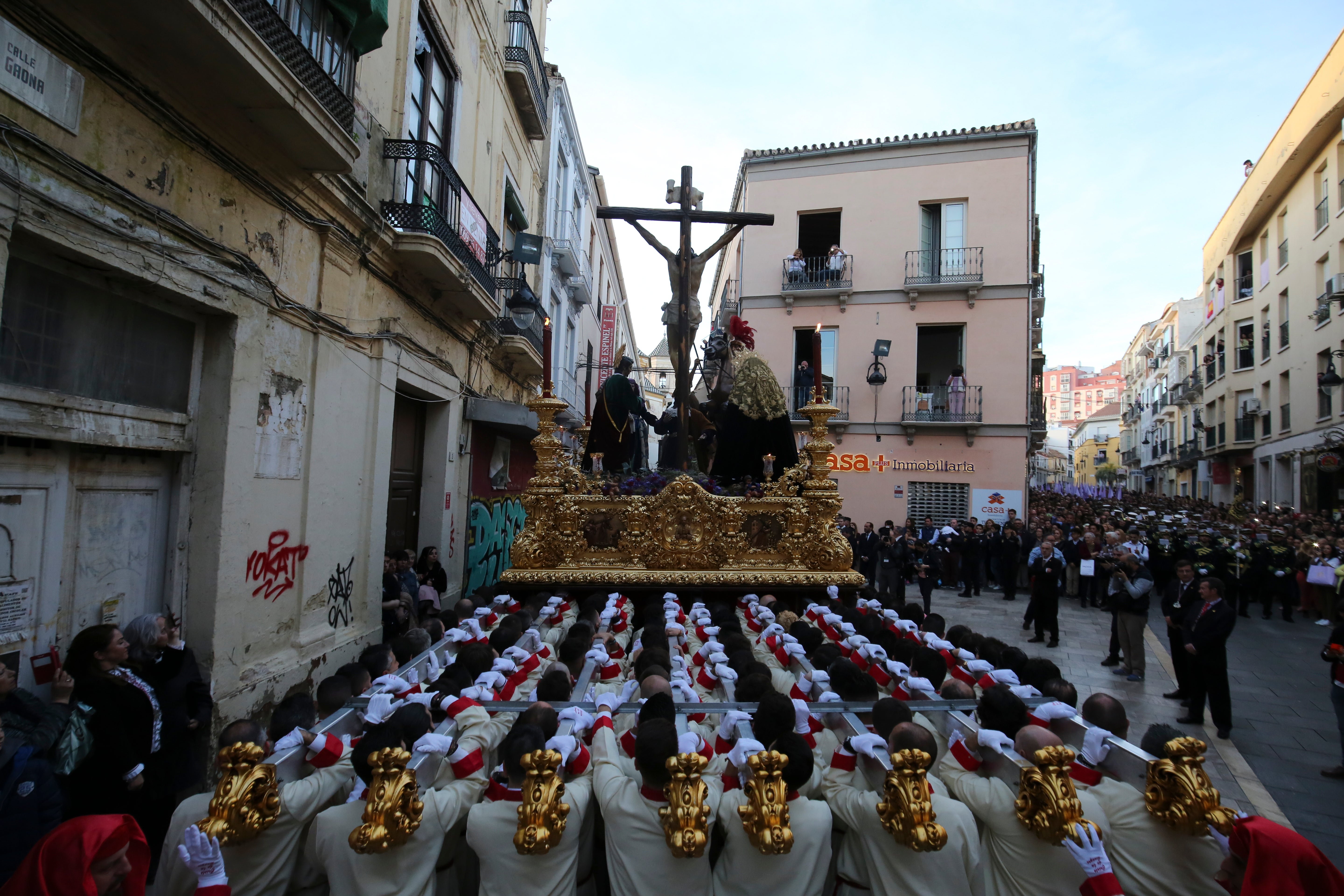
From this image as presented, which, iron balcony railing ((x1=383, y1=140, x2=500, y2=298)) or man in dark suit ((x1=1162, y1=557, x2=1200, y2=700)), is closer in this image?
man in dark suit ((x1=1162, y1=557, x2=1200, y2=700))

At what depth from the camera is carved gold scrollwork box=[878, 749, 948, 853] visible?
88.3 inches

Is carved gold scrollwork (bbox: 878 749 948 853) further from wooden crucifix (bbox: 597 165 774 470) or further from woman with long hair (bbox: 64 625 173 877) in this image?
wooden crucifix (bbox: 597 165 774 470)

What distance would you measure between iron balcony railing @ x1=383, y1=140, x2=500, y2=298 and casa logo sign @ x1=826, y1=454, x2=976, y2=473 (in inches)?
437

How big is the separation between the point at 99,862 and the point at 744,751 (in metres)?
2.08

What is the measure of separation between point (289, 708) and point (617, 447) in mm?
4867

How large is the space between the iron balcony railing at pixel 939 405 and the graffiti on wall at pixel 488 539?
1081 centimetres

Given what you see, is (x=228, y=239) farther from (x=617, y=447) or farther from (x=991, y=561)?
(x=991, y=561)

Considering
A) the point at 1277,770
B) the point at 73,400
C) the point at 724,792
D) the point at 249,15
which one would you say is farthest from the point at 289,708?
the point at 1277,770

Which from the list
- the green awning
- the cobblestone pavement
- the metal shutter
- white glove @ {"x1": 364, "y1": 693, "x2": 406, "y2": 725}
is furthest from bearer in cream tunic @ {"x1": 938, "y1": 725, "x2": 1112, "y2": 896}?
the metal shutter

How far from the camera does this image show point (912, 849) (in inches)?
93.6

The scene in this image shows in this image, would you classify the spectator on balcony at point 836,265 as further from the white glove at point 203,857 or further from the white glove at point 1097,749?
the white glove at point 203,857

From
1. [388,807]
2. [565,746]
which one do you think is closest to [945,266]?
[565,746]

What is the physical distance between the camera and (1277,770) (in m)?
5.32

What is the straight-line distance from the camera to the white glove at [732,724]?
3.02 m
